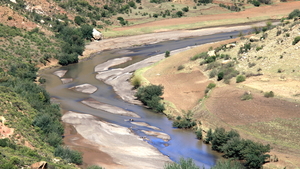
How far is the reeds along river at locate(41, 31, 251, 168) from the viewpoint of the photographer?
148 ft

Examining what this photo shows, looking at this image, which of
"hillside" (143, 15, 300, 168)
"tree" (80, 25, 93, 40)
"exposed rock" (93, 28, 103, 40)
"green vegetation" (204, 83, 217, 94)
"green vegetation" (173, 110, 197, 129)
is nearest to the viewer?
"hillside" (143, 15, 300, 168)

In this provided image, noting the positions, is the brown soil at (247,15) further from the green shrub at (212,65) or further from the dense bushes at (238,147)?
the dense bushes at (238,147)

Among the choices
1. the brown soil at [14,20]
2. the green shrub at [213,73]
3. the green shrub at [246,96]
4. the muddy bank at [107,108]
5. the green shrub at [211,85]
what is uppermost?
the brown soil at [14,20]

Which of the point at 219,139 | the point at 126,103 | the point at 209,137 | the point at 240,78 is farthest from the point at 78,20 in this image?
the point at 219,139

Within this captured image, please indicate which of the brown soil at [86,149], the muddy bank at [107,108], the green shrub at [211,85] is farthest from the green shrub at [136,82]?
the brown soil at [86,149]

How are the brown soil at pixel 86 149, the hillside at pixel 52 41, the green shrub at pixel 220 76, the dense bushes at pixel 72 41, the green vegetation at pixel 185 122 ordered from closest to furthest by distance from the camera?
the hillside at pixel 52 41, the brown soil at pixel 86 149, the green vegetation at pixel 185 122, the green shrub at pixel 220 76, the dense bushes at pixel 72 41

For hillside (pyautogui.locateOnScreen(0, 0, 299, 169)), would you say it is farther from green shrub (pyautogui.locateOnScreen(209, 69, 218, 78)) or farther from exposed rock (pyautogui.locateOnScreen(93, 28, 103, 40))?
exposed rock (pyautogui.locateOnScreen(93, 28, 103, 40))

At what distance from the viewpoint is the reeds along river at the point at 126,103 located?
4519cm

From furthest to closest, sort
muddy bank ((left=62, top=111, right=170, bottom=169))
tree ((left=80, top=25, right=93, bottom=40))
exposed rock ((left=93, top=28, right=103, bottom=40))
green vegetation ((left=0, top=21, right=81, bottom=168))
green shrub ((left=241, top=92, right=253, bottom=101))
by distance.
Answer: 1. exposed rock ((left=93, top=28, right=103, bottom=40))
2. tree ((left=80, top=25, right=93, bottom=40))
3. green shrub ((left=241, top=92, right=253, bottom=101))
4. muddy bank ((left=62, top=111, right=170, bottom=169))
5. green vegetation ((left=0, top=21, right=81, bottom=168))

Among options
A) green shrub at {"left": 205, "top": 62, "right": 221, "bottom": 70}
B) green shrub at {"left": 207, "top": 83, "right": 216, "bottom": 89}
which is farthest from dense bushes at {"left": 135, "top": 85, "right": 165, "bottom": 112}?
green shrub at {"left": 205, "top": 62, "right": 221, "bottom": 70}

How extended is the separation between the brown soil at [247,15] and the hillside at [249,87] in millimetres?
40453

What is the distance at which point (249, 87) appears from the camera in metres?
56.9

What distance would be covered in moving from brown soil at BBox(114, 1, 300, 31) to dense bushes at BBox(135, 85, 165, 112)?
54.9 metres

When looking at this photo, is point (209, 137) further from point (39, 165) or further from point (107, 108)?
point (39, 165)
